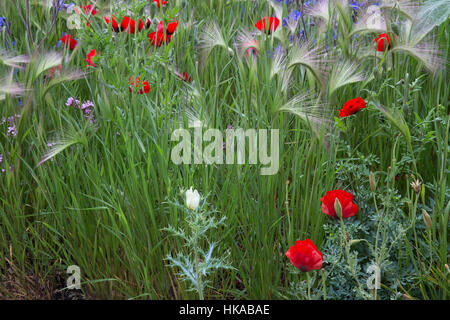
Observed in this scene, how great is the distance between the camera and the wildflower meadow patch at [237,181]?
1253 mm

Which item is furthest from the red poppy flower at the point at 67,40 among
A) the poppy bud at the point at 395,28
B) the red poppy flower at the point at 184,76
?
the poppy bud at the point at 395,28

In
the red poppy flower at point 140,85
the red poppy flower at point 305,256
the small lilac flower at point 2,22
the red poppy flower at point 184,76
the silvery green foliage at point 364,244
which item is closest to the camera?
the red poppy flower at point 305,256

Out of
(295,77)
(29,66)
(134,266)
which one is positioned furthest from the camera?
(295,77)

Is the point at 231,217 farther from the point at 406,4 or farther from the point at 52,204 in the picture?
the point at 406,4

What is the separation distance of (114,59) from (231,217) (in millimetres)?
521

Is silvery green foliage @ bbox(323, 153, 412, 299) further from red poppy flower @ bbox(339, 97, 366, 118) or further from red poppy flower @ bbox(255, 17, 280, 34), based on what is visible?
red poppy flower @ bbox(255, 17, 280, 34)

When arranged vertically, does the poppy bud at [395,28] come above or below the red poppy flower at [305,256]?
above

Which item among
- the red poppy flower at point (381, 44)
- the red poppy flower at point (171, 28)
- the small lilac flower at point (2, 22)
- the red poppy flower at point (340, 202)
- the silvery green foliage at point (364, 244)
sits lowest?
the silvery green foliage at point (364, 244)

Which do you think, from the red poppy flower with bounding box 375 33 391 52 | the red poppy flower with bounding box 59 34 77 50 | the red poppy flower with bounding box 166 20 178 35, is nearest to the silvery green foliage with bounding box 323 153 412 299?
the red poppy flower with bounding box 375 33 391 52

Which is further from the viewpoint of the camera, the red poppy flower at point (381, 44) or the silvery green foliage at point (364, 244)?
the red poppy flower at point (381, 44)

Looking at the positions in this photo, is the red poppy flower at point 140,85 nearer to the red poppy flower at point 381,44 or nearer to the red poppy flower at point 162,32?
the red poppy flower at point 162,32

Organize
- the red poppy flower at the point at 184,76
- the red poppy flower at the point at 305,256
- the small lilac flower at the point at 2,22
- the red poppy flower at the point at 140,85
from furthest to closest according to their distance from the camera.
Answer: the small lilac flower at the point at 2,22, the red poppy flower at the point at 184,76, the red poppy flower at the point at 140,85, the red poppy flower at the point at 305,256

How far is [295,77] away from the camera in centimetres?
160

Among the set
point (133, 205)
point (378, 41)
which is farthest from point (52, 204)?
point (378, 41)
